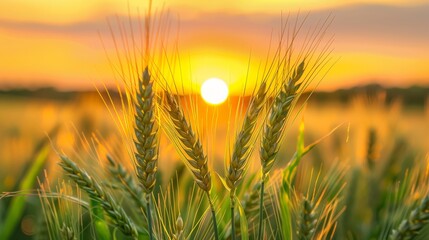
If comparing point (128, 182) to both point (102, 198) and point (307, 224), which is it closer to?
point (102, 198)

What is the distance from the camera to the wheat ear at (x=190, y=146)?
155 centimetres

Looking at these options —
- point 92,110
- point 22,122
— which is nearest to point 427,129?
point 92,110

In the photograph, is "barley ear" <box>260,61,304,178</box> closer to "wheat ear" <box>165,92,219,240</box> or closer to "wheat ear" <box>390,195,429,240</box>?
"wheat ear" <box>165,92,219,240</box>

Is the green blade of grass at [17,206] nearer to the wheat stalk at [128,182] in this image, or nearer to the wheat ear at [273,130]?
the wheat stalk at [128,182]

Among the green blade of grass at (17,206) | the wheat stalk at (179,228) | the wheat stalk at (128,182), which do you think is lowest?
the green blade of grass at (17,206)

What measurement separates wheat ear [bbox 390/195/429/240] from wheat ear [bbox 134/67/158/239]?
1.70 feet

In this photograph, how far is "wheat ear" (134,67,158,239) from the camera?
1.51 metres

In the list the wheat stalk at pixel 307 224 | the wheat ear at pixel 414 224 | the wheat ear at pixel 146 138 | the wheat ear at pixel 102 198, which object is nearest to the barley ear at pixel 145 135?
the wheat ear at pixel 146 138

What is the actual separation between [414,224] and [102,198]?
2.06 ft

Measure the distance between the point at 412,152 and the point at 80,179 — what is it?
2807 millimetres

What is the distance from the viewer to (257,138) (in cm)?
169

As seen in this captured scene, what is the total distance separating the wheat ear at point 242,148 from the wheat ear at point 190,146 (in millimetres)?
46

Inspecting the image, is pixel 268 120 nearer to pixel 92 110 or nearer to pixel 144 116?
pixel 144 116

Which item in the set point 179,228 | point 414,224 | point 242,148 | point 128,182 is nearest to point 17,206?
point 128,182
